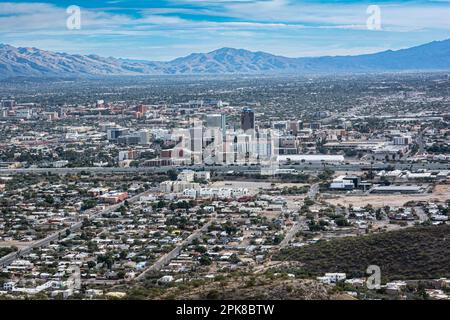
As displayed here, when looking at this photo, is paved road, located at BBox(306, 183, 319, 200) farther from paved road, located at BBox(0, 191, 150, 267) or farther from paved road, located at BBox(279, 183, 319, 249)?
paved road, located at BBox(0, 191, 150, 267)

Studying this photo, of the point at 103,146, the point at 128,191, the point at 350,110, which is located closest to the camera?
the point at 128,191

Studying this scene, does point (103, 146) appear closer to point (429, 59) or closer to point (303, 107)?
point (303, 107)

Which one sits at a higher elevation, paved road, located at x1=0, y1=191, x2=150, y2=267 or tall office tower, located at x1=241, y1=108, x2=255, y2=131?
tall office tower, located at x1=241, y1=108, x2=255, y2=131

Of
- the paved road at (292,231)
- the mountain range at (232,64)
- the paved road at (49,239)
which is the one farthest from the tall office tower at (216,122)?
the mountain range at (232,64)

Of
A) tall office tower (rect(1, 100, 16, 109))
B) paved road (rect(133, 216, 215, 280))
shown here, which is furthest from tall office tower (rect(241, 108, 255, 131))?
tall office tower (rect(1, 100, 16, 109))

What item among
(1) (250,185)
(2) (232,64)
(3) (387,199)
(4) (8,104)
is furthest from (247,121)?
(2) (232,64)

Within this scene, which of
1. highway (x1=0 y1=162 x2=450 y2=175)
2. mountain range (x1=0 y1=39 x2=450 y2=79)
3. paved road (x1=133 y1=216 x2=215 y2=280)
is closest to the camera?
paved road (x1=133 y1=216 x2=215 y2=280)
